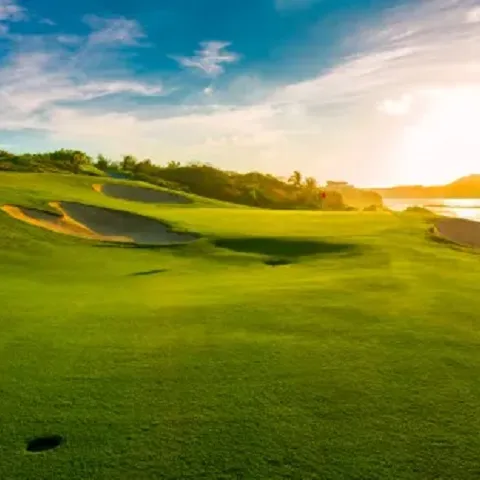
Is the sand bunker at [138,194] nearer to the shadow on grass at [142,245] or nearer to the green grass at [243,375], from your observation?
the shadow on grass at [142,245]

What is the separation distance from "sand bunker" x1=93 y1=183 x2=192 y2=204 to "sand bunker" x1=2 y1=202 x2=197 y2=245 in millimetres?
10651

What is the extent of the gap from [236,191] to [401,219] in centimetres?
5395

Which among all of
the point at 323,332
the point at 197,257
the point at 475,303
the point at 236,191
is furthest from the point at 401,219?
the point at 236,191

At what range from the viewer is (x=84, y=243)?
2159 cm

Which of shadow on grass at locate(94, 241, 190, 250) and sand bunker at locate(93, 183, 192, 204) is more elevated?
sand bunker at locate(93, 183, 192, 204)

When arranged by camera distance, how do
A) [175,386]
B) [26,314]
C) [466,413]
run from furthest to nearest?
[26,314] < [175,386] < [466,413]

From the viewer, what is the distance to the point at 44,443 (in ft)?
17.6

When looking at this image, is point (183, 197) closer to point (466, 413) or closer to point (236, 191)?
point (466, 413)

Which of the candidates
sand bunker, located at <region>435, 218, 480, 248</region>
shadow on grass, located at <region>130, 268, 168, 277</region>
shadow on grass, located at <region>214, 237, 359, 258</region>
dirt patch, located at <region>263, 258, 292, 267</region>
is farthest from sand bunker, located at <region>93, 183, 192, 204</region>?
shadow on grass, located at <region>130, 268, 168, 277</region>

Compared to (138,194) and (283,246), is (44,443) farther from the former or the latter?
(138,194)

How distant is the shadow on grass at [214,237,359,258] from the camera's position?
20688 millimetres

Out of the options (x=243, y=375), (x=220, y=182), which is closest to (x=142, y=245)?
(x=243, y=375)

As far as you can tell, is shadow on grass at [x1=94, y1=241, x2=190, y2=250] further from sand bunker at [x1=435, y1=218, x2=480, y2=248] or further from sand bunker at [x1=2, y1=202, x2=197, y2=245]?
sand bunker at [x1=435, y1=218, x2=480, y2=248]

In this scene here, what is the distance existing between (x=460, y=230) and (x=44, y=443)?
25677mm
